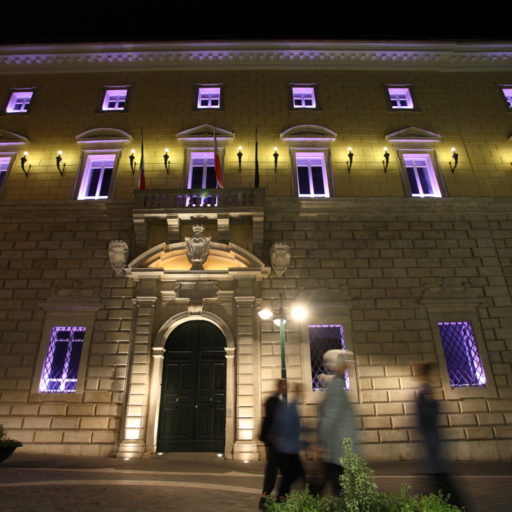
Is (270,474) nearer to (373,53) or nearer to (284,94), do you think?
(284,94)

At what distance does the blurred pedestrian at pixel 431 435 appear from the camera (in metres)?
4.77

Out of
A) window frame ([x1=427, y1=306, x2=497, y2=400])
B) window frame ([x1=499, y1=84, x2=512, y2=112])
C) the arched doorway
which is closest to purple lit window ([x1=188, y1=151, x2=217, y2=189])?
the arched doorway

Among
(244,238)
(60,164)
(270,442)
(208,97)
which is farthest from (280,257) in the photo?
(60,164)

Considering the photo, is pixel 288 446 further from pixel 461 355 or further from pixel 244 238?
pixel 461 355

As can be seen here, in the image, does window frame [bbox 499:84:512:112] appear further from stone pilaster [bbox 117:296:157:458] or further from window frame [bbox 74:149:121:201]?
stone pilaster [bbox 117:296:157:458]

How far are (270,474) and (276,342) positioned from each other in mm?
6307

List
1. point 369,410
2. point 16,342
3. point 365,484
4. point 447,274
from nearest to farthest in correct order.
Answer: point 365,484 → point 369,410 → point 16,342 → point 447,274

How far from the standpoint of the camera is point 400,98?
1619 cm

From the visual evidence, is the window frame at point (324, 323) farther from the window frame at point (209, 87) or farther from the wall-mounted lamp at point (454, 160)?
the window frame at point (209, 87)

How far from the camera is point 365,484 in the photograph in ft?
12.5

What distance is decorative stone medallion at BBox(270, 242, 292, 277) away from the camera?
40.7ft

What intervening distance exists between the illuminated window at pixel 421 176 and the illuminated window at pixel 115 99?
37.4 ft

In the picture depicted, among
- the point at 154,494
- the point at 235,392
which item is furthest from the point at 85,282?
the point at 154,494

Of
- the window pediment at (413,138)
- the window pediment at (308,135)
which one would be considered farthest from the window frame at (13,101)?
the window pediment at (413,138)
